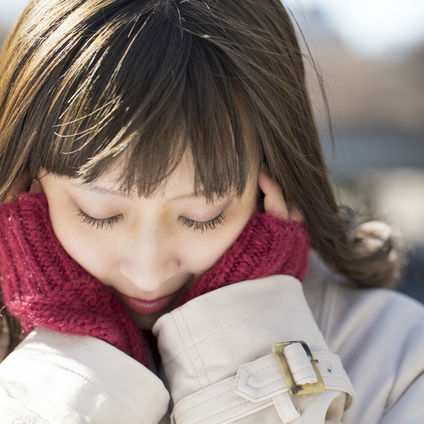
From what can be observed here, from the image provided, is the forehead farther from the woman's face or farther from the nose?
the nose

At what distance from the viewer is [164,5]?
1.31 m

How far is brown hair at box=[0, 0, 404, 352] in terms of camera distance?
123 cm

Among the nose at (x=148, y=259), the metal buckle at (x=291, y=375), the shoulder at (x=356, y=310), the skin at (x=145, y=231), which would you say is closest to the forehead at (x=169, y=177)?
the skin at (x=145, y=231)

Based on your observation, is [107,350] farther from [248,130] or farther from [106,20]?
[106,20]

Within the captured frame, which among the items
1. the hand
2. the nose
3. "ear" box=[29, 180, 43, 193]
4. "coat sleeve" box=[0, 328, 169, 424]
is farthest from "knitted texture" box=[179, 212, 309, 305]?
"ear" box=[29, 180, 43, 193]

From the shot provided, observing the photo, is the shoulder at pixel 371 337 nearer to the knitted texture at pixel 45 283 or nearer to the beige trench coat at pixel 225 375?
the beige trench coat at pixel 225 375

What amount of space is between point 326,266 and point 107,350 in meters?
0.71

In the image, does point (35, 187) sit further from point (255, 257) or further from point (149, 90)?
point (255, 257)

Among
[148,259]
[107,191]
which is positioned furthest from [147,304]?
[107,191]

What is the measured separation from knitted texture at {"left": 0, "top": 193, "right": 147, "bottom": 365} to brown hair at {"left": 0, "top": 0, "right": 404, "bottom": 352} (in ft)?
0.24

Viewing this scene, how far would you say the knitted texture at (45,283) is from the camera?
138 cm

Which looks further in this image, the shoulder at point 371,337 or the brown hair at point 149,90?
the shoulder at point 371,337

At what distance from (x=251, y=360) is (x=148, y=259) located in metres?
0.29

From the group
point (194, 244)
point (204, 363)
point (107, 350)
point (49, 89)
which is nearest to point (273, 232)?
point (194, 244)
